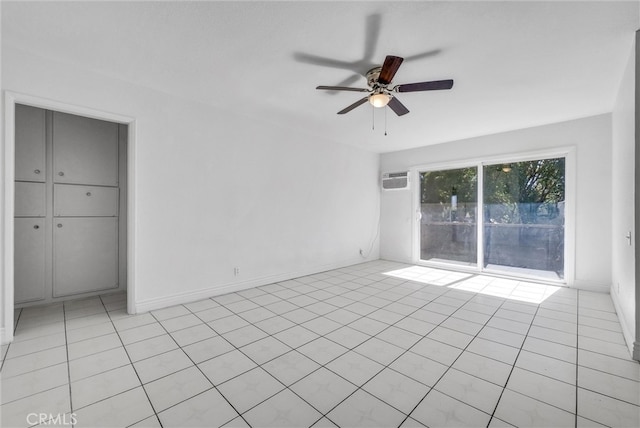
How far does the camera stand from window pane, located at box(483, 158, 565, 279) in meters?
4.22

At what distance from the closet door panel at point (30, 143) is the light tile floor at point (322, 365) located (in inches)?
61.7

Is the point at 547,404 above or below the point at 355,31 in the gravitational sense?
below

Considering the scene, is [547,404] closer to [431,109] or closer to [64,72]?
[431,109]

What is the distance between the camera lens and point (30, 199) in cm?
318

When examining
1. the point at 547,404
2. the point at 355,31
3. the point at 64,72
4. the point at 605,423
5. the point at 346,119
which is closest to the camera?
the point at 605,423

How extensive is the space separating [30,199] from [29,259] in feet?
2.28

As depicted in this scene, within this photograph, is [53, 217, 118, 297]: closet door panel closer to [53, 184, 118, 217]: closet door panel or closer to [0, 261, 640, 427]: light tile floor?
[53, 184, 118, 217]: closet door panel

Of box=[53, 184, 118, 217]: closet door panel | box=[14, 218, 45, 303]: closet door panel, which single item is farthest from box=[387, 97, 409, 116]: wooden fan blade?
box=[14, 218, 45, 303]: closet door panel

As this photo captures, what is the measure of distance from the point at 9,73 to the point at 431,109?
427 cm

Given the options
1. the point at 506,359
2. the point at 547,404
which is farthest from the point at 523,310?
the point at 547,404

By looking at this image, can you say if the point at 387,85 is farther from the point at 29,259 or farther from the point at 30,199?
the point at 29,259

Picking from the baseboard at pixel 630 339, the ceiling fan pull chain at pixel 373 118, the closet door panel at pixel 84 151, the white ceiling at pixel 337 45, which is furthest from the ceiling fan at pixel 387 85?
the closet door panel at pixel 84 151

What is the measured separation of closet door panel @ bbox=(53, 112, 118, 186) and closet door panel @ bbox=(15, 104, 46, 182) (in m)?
0.12

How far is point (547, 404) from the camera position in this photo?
5.38 feet
